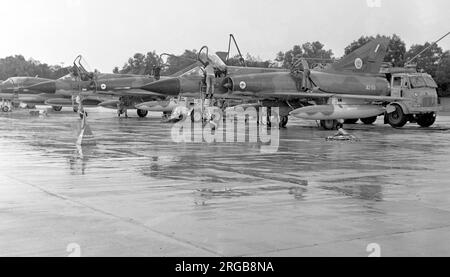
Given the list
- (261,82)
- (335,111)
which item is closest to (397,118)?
(335,111)

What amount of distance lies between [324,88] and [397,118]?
3.46 meters

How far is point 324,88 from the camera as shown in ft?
76.1

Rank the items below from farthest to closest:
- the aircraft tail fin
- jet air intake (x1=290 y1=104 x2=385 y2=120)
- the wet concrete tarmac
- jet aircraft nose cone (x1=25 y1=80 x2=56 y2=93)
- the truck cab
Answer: jet aircraft nose cone (x1=25 y1=80 x2=56 y2=93), the aircraft tail fin, the truck cab, jet air intake (x1=290 y1=104 x2=385 y2=120), the wet concrete tarmac

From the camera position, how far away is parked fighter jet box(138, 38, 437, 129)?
71.1 ft

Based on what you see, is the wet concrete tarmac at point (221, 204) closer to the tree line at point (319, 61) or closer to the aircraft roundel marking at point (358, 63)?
the aircraft roundel marking at point (358, 63)

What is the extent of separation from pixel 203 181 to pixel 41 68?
114 m

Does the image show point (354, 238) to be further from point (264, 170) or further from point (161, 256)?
point (264, 170)

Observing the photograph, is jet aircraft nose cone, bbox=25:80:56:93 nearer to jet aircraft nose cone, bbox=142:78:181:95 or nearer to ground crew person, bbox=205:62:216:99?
jet aircraft nose cone, bbox=142:78:181:95

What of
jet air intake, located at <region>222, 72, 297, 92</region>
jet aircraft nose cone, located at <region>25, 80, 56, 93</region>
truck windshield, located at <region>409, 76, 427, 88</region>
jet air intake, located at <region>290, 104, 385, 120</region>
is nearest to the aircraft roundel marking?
truck windshield, located at <region>409, 76, 427, 88</region>

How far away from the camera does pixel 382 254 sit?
4.31m

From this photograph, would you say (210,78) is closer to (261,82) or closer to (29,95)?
(261,82)

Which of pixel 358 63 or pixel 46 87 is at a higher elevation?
pixel 358 63

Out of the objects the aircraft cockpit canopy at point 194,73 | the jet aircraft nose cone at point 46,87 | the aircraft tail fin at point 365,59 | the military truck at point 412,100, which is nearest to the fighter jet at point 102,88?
the jet aircraft nose cone at point 46,87

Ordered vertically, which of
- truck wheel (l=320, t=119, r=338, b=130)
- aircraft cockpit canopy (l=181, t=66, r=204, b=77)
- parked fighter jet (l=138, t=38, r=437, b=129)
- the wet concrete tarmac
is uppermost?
aircraft cockpit canopy (l=181, t=66, r=204, b=77)
